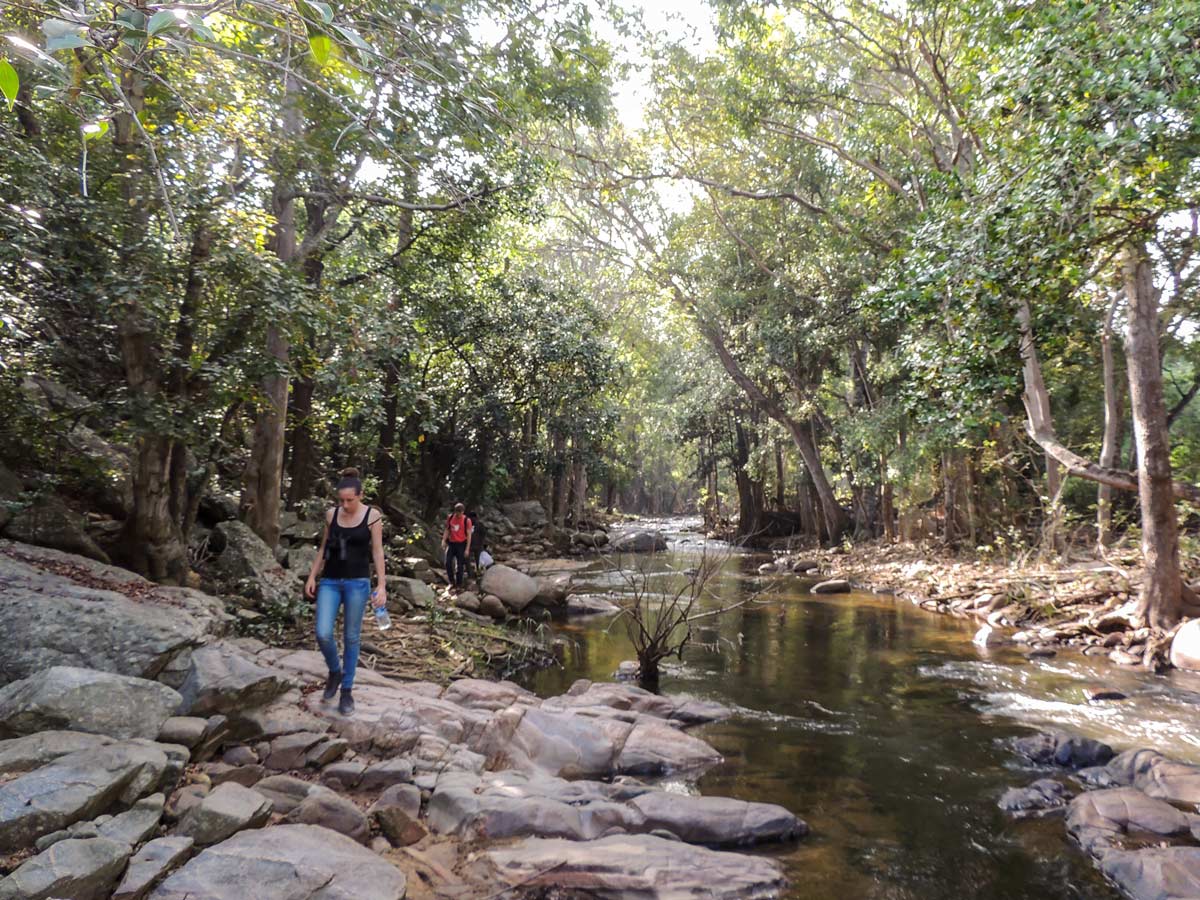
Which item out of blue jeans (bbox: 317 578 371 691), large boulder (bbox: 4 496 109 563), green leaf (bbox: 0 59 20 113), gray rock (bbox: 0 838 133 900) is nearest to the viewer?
green leaf (bbox: 0 59 20 113)

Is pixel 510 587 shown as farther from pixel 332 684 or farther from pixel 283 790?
pixel 283 790

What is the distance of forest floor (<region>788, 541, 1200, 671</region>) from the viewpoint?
378 inches

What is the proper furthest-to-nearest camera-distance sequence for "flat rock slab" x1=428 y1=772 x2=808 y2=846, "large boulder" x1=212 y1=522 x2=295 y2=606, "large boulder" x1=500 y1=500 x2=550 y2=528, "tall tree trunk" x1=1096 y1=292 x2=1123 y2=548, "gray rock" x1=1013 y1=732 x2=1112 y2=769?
"large boulder" x1=500 y1=500 x2=550 y2=528 → "tall tree trunk" x1=1096 y1=292 x2=1123 y2=548 → "large boulder" x1=212 y1=522 x2=295 y2=606 → "gray rock" x1=1013 y1=732 x2=1112 y2=769 → "flat rock slab" x1=428 y1=772 x2=808 y2=846

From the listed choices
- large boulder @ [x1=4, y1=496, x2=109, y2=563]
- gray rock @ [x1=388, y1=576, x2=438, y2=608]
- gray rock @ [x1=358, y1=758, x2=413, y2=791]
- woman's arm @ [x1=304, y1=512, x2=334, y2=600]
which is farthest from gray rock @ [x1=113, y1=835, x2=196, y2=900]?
gray rock @ [x1=388, y1=576, x2=438, y2=608]

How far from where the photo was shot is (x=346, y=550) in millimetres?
5469

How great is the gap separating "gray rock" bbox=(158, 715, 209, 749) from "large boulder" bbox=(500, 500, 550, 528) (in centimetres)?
1986

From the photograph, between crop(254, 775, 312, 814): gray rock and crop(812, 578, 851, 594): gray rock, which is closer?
crop(254, 775, 312, 814): gray rock

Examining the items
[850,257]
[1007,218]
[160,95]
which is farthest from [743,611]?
[160,95]

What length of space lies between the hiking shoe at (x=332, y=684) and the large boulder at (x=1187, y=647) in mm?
9252

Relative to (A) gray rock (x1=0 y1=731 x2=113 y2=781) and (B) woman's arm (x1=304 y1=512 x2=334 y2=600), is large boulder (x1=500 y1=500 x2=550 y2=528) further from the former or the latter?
(A) gray rock (x1=0 y1=731 x2=113 y2=781)

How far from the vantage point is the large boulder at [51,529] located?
6.86 m

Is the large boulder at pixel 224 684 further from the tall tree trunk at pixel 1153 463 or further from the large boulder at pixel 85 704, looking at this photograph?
the tall tree trunk at pixel 1153 463

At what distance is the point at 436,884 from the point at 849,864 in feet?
8.39

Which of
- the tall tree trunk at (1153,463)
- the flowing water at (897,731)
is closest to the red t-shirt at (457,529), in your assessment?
the flowing water at (897,731)
